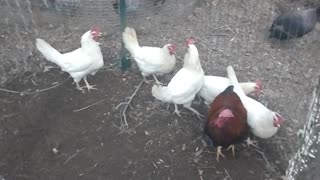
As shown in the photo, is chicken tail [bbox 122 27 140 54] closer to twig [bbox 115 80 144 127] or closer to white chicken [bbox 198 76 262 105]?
twig [bbox 115 80 144 127]

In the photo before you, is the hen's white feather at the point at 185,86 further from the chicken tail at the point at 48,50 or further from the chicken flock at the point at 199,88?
the chicken tail at the point at 48,50

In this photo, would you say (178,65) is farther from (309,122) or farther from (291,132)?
(309,122)

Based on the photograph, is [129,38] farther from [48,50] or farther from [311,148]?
[311,148]

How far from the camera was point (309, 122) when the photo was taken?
7.90 ft

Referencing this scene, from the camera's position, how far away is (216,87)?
3.76m

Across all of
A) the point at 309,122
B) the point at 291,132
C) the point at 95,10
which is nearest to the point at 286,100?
the point at 291,132

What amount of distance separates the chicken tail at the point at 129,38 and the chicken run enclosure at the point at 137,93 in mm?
214

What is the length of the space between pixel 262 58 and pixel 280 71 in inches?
9.7

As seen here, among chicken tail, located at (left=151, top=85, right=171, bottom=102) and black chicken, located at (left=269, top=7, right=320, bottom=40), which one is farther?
black chicken, located at (left=269, top=7, right=320, bottom=40)

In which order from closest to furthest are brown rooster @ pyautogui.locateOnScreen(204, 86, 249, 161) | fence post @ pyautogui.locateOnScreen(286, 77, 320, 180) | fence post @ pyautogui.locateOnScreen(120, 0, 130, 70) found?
1. fence post @ pyautogui.locateOnScreen(286, 77, 320, 180)
2. brown rooster @ pyautogui.locateOnScreen(204, 86, 249, 161)
3. fence post @ pyautogui.locateOnScreen(120, 0, 130, 70)

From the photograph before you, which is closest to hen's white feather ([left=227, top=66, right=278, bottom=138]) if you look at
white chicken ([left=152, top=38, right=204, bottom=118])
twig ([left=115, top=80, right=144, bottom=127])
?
white chicken ([left=152, top=38, right=204, bottom=118])

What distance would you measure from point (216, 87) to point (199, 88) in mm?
139

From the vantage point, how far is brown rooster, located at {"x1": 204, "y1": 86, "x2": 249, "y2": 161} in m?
3.34

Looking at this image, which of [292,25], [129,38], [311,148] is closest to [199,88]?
[129,38]
